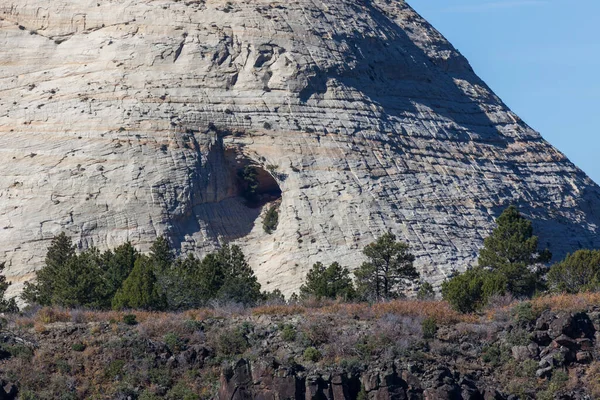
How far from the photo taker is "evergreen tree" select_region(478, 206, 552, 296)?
74.9 meters

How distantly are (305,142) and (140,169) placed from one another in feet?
29.8

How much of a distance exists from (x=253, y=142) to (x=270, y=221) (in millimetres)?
4661

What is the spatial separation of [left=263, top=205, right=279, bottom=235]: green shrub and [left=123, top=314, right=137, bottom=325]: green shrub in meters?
A: 25.0

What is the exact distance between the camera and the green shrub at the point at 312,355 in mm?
63500

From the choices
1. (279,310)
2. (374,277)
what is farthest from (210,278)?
(279,310)

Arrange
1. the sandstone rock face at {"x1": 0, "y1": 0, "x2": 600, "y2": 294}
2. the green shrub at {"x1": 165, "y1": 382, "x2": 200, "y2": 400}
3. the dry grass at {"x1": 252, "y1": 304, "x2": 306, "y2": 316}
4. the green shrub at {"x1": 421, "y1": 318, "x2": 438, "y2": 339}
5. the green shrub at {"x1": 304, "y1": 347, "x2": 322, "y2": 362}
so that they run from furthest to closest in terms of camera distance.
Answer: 1. the sandstone rock face at {"x1": 0, "y1": 0, "x2": 600, "y2": 294}
2. the dry grass at {"x1": 252, "y1": 304, "x2": 306, "y2": 316}
3. the green shrub at {"x1": 421, "y1": 318, "x2": 438, "y2": 339}
4. the green shrub at {"x1": 304, "y1": 347, "x2": 322, "y2": 362}
5. the green shrub at {"x1": 165, "y1": 382, "x2": 200, "y2": 400}

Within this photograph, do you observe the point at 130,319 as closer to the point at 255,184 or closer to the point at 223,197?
the point at 223,197

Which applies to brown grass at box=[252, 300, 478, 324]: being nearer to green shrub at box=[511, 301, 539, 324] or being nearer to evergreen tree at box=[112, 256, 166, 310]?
green shrub at box=[511, 301, 539, 324]

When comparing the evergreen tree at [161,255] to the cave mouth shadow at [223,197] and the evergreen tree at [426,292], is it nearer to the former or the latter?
the cave mouth shadow at [223,197]

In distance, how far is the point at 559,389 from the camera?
61.9 m

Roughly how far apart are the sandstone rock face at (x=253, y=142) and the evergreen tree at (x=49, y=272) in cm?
486

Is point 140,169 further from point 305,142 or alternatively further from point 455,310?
point 455,310

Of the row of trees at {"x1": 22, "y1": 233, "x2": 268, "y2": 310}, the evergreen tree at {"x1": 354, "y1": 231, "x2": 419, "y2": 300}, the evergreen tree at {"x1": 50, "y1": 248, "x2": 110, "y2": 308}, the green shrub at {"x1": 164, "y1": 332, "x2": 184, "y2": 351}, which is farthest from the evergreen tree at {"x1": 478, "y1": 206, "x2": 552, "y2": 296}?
the evergreen tree at {"x1": 50, "y1": 248, "x2": 110, "y2": 308}

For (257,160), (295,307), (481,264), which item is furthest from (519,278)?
(257,160)
